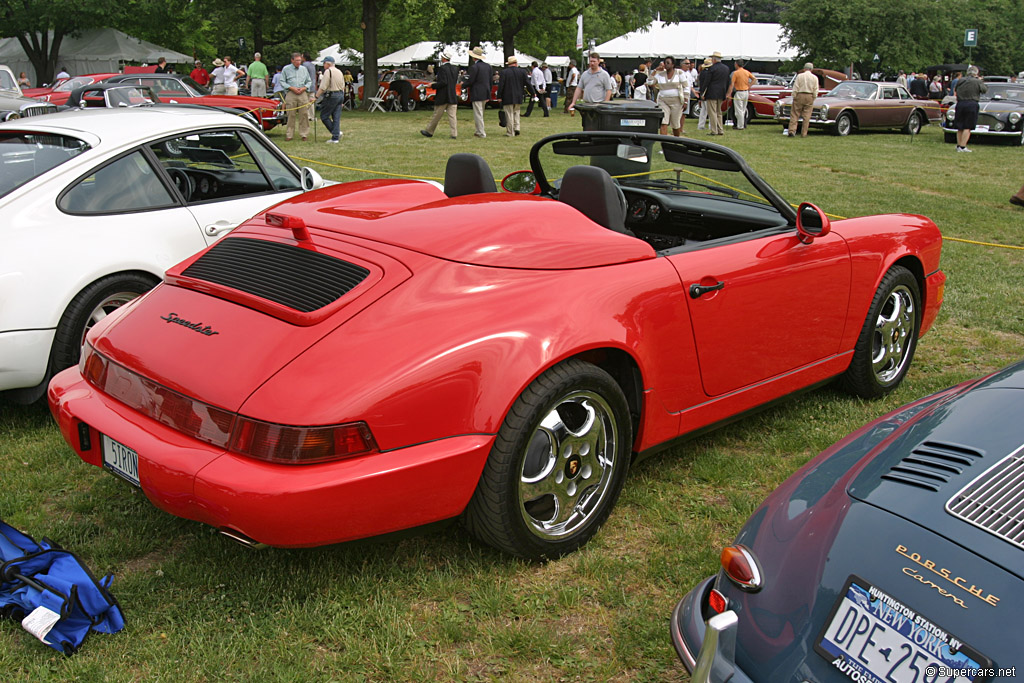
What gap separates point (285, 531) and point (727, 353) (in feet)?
6.43

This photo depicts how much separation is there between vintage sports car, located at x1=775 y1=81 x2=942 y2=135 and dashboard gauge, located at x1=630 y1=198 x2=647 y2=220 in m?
18.8

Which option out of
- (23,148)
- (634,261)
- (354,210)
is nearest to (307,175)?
(23,148)

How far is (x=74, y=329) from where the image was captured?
13.6ft

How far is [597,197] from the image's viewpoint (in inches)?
139

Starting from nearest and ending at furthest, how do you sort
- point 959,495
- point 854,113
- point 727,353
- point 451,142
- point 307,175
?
1. point 959,495
2. point 727,353
3. point 307,175
4. point 451,142
5. point 854,113

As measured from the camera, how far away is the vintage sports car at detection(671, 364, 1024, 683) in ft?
5.64

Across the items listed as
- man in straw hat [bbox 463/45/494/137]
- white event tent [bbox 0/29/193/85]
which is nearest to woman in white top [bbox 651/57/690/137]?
man in straw hat [bbox 463/45/494/137]

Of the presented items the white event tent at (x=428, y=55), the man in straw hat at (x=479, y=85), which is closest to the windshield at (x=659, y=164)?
the man in straw hat at (x=479, y=85)

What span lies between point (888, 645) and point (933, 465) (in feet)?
1.92

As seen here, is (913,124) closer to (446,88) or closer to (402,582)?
(446,88)

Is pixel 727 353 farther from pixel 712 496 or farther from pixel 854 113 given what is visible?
pixel 854 113

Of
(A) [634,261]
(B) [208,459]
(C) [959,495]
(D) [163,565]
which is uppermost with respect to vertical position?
(A) [634,261]

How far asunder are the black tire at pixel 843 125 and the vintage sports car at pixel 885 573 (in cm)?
2095

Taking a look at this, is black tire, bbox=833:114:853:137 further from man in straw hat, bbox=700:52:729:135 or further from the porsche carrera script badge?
the porsche carrera script badge
